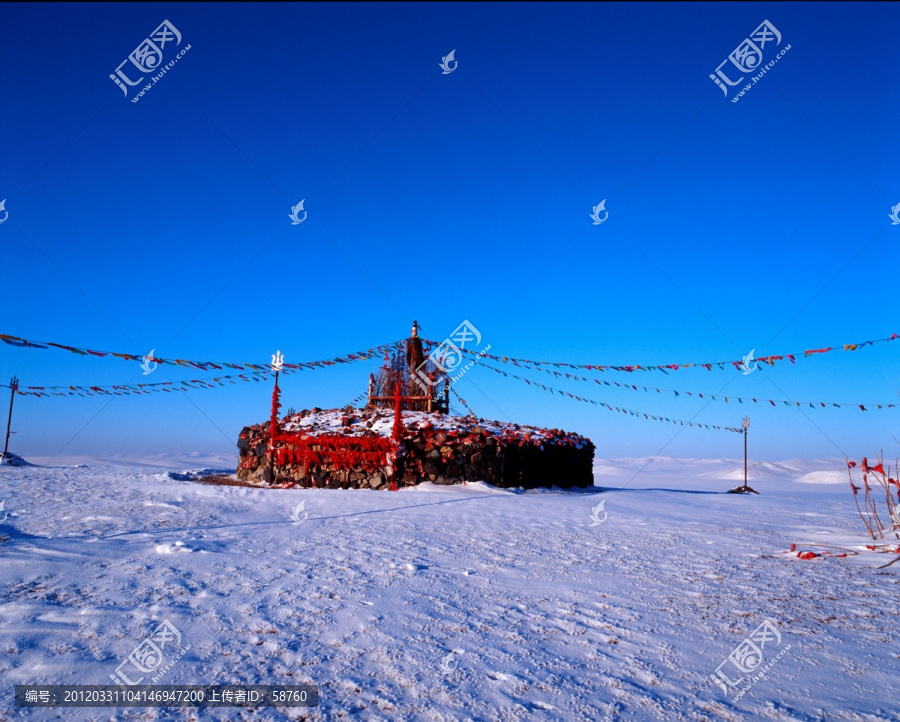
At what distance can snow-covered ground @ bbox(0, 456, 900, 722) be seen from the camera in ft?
8.37

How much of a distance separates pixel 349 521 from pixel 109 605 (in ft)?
14.2

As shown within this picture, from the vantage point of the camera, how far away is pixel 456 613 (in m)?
3.74

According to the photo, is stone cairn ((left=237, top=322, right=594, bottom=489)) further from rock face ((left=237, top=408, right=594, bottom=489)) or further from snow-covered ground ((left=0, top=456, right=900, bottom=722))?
snow-covered ground ((left=0, top=456, right=900, bottom=722))

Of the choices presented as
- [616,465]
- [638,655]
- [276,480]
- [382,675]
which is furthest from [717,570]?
[616,465]

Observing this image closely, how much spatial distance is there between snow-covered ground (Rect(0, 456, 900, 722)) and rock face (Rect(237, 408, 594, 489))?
17.2 feet

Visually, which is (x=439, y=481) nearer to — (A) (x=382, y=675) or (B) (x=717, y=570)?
(B) (x=717, y=570)

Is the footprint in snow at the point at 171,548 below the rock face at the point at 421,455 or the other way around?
below

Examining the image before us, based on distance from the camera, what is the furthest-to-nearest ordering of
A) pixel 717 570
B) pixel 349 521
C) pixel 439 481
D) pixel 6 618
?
pixel 439 481
pixel 349 521
pixel 717 570
pixel 6 618

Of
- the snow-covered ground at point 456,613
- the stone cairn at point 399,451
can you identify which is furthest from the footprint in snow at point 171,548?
the stone cairn at point 399,451

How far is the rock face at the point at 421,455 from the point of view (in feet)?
42.2

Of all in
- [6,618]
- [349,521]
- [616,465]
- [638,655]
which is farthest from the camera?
[616,465]

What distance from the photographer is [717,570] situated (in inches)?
197

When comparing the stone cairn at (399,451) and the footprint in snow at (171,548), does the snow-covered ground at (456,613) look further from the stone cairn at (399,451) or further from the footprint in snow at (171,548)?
the stone cairn at (399,451)

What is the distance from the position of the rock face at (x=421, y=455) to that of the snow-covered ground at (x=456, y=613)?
17.2ft
